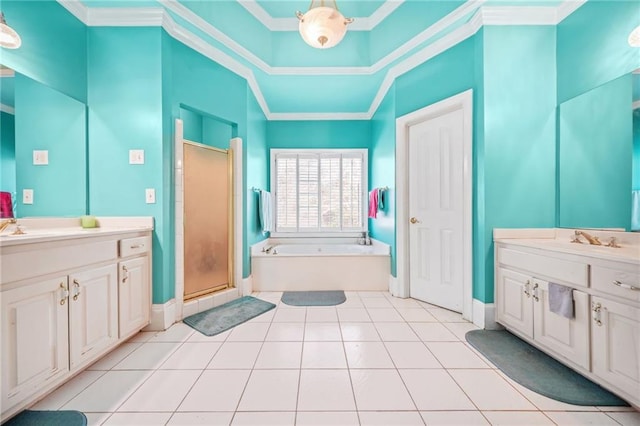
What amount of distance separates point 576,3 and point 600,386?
2.78 metres

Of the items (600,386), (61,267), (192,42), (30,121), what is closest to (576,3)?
(600,386)

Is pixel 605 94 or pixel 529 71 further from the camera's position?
pixel 529 71

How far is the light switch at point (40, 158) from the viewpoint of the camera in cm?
193

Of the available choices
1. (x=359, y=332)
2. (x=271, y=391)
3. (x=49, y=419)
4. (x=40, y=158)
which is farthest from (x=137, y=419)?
(x=40, y=158)

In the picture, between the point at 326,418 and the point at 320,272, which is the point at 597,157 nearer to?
the point at 326,418

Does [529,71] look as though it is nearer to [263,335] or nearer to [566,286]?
[566,286]

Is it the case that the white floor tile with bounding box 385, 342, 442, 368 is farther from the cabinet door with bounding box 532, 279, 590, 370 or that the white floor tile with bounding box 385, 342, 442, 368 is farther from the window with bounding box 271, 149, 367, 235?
the window with bounding box 271, 149, 367, 235

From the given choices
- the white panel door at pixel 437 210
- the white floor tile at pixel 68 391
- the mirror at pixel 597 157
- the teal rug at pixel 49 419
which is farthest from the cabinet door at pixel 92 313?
the mirror at pixel 597 157

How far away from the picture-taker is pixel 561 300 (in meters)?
1.59

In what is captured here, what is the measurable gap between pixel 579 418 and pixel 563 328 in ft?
1.64

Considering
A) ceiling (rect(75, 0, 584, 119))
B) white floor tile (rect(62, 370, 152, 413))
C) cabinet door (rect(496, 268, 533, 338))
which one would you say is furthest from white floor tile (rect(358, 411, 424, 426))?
ceiling (rect(75, 0, 584, 119))

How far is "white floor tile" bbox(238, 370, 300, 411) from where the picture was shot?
1352 mm

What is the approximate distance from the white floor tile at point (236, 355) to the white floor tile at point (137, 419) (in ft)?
1.35

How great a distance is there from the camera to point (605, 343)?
1373mm
